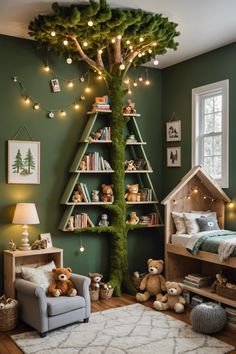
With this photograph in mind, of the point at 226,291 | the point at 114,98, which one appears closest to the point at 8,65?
the point at 114,98

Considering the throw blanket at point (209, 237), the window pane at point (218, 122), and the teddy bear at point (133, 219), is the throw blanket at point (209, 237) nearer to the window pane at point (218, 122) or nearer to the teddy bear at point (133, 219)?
the teddy bear at point (133, 219)

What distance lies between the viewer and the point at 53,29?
14.0 feet

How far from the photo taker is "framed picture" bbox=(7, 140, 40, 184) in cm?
476

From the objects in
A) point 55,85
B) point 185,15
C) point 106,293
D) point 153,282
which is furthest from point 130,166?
point 185,15

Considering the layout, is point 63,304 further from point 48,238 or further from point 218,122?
point 218,122

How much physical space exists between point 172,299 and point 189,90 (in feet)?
9.25

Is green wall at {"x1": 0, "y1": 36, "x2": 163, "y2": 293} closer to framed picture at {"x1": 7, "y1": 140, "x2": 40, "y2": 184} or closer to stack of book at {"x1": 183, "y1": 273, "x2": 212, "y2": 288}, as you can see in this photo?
framed picture at {"x1": 7, "y1": 140, "x2": 40, "y2": 184}

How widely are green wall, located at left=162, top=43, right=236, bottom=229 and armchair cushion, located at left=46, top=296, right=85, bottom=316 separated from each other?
83.5 inches

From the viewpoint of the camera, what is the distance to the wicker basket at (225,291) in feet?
13.4

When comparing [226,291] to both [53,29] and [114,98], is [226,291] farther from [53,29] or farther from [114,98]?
[53,29]

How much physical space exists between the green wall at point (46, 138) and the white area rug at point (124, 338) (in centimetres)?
116

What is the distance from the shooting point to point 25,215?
4.50 m

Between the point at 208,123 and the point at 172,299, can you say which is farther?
the point at 208,123

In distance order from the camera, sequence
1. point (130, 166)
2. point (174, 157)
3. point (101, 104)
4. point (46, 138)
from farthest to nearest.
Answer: point (174, 157), point (130, 166), point (101, 104), point (46, 138)
